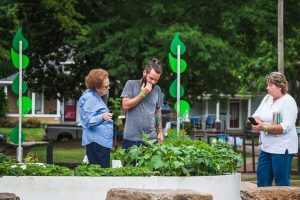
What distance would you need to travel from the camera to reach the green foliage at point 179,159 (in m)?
8.57

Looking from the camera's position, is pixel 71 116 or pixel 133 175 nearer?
pixel 133 175

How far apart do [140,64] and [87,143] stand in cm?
1887

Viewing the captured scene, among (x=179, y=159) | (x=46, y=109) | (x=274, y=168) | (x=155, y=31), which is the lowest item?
(x=274, y=168)

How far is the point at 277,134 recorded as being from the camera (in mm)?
9742

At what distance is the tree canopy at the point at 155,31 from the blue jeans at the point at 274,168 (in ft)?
47.9

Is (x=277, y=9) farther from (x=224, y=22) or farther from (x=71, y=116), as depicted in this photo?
(x=71, y=116)

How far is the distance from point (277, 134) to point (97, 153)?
1.95m

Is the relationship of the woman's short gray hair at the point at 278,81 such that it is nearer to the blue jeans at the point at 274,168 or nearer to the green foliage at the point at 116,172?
the blue jeans at the point at 274,168

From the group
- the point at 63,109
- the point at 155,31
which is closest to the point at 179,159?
the point at 155,31

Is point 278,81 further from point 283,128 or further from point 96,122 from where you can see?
point 96,122

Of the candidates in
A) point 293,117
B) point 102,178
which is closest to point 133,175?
point 102,178

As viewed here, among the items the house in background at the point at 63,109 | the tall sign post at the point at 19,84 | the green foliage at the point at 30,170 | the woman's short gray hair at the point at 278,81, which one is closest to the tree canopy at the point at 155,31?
the tall sign post at the point at 19,84

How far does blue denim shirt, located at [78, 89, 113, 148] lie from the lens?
31.9 ft

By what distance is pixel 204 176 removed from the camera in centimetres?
866
